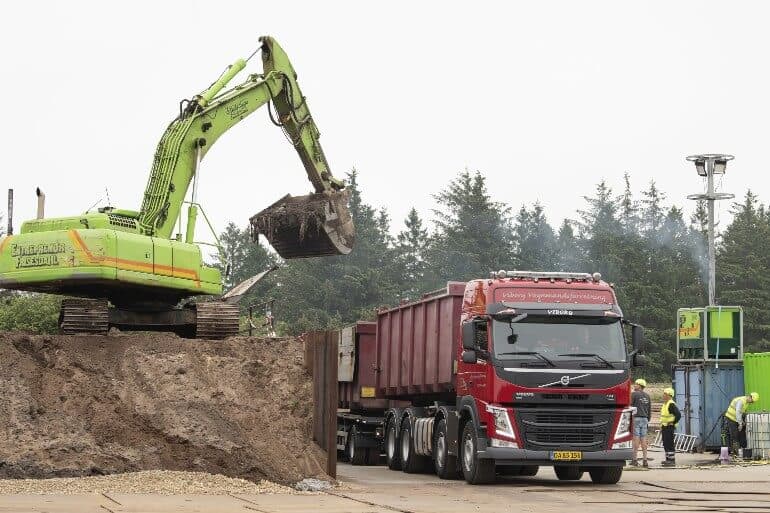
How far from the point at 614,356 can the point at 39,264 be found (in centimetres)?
950

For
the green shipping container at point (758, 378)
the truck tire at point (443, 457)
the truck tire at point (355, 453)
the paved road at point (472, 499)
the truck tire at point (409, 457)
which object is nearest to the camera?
the paved road at point (472, 499)

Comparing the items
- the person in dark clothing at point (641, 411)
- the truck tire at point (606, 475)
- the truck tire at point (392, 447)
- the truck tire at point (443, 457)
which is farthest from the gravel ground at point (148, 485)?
the person in dark clothing at point (641, 411)

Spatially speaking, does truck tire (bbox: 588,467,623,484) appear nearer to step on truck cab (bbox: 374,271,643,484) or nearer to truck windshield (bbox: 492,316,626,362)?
step on truck cab (bbox: 374,271,643,484)

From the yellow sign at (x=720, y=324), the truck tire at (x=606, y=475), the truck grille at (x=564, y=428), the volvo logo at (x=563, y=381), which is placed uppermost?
the yellow sign at (x=720, y=324)

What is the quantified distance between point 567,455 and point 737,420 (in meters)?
10.5

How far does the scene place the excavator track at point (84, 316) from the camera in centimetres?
2308

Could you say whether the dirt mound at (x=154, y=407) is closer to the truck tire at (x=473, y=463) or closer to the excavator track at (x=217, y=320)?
the excavator track at (x=217, y=320)

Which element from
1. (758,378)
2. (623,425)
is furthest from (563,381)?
(758,378)

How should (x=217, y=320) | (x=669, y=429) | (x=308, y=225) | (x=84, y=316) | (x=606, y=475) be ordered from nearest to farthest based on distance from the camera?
(x=606, y=475) < (x=84, y=316) < (x=217, y=320) < (x=308, y=225) < (x=669, y=429)

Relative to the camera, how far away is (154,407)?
21422 mm

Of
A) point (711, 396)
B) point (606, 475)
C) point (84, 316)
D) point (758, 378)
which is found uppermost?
point (84, 316)

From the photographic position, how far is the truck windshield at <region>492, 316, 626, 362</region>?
21.5 meters

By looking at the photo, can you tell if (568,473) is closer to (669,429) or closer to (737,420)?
(669,429)

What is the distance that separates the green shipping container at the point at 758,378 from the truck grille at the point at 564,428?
11009 millimetres
